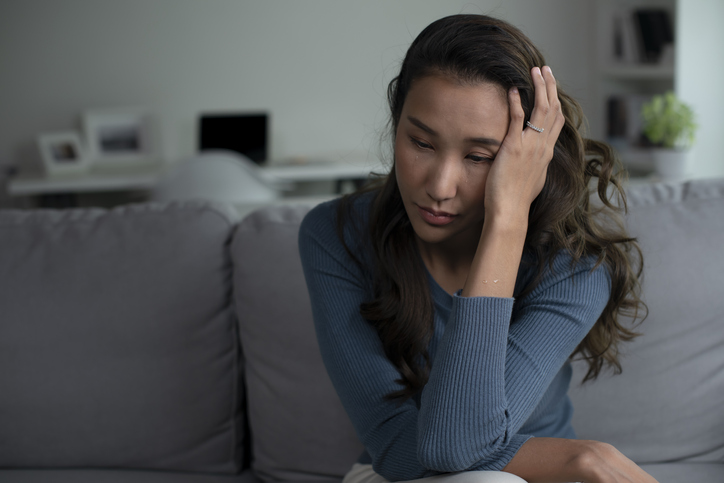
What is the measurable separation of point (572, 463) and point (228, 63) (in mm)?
3596

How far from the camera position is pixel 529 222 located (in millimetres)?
949

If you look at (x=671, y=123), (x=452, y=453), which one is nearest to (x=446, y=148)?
(x=452, y=453)

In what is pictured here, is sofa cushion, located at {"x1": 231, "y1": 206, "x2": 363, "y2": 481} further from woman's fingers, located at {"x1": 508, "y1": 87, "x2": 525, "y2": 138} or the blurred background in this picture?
the blurred background

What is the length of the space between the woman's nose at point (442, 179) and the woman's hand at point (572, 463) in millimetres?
353

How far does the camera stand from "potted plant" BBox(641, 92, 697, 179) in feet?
8.13

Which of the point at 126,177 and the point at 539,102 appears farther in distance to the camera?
the point at 126,177

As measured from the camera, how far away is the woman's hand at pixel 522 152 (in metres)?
0.82

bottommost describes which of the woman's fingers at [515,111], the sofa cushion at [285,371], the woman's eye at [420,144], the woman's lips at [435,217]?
the sofa cushion at [285,371]

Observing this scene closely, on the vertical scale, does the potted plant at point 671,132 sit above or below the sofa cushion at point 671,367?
above

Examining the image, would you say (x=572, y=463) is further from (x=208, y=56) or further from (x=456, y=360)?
(x=208, y=56)

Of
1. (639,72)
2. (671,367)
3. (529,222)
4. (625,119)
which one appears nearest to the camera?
(529,222)

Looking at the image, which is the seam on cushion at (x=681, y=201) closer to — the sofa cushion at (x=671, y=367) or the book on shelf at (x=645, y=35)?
the sofa cushion at (x=671, y=367)

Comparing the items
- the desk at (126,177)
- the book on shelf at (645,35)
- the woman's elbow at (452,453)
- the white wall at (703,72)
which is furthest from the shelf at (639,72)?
the woman's elbow at (452,453)

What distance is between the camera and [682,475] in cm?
111
